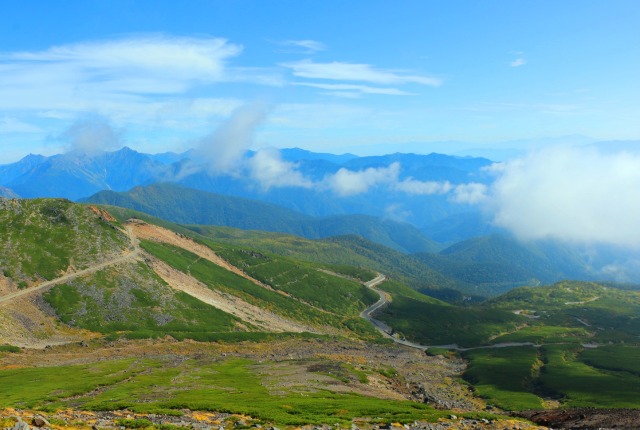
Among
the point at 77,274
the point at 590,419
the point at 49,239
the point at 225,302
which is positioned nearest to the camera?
the point at 590,419

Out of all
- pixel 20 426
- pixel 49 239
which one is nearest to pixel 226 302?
pixel 49 239

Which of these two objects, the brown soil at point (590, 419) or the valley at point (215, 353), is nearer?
the brown soil at point (590, 419)

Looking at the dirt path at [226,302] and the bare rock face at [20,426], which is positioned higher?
the bare rock face at [20,426]

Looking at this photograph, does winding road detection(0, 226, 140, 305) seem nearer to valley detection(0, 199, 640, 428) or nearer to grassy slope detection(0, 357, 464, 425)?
valley detection(0, 199, 640, 428)

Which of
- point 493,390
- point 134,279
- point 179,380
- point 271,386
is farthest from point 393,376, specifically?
point 134,279

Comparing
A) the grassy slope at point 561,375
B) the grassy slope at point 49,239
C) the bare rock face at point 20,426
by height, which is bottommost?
the grassy slope at point 561,375

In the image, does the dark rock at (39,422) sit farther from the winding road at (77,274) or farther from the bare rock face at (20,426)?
the winding road at (77,274)

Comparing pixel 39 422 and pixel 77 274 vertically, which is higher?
pixel 77 274

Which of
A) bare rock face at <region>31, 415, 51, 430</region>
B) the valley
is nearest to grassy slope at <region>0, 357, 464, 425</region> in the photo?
the valley

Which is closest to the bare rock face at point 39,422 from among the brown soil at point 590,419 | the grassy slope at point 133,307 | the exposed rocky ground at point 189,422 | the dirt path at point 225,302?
the exposed rocky ground at point 189,422

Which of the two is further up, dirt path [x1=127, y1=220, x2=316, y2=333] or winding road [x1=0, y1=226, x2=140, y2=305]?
winding road [x1=0, y1=226, x2=140, y2=305]

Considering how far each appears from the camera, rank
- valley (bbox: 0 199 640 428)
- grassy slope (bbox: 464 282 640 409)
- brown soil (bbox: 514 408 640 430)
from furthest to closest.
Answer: grassy slope (bbox: 464 282 640 409) < valley (bbox: 0 199 640 428) < brown soil (bbox: 514 408 640 430)

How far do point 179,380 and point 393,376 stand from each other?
46967mm

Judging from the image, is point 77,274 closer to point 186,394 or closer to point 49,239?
point 49,239
